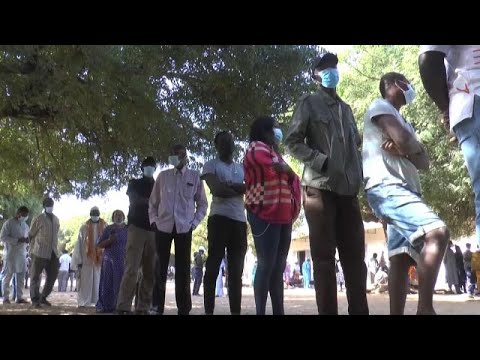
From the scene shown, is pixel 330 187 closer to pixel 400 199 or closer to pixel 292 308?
pixel 400 199

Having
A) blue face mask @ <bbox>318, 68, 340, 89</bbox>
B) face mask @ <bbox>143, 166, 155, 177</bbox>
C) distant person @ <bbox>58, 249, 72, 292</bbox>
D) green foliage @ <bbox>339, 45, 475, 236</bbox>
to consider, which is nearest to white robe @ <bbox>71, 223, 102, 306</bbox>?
face mask @ <bbox>143, 166, 155, 177</bbox>

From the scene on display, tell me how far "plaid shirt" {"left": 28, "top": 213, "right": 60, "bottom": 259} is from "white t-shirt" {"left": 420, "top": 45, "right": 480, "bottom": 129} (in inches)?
289

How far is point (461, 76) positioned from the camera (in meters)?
3.04

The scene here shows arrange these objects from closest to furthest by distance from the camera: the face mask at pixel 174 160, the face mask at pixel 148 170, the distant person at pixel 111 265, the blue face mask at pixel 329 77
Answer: the blue face mask at pixel 329 77
the face mask at pixel 174 160
the face mask at pixel 148 170
the distant person at pixel 111 265

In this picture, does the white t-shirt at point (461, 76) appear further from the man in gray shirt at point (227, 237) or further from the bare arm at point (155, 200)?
the bare arm at point (155, 200)

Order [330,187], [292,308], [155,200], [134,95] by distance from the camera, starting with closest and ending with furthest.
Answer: [330,187] → [155,200] → [292,308] → [134,95]

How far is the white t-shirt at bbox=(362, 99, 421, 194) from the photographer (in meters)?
3.41

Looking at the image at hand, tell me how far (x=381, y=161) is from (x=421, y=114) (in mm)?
11759

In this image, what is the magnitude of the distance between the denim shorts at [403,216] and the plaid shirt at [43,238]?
679cm

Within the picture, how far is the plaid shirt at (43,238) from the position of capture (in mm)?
9031

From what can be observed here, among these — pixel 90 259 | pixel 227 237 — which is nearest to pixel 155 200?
pixel 227 237

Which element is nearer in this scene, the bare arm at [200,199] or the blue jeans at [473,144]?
the blue jeans at [473,144]

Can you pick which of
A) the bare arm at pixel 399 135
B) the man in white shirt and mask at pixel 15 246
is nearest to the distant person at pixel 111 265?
the man in white shirt and mask at pixel 15 246
